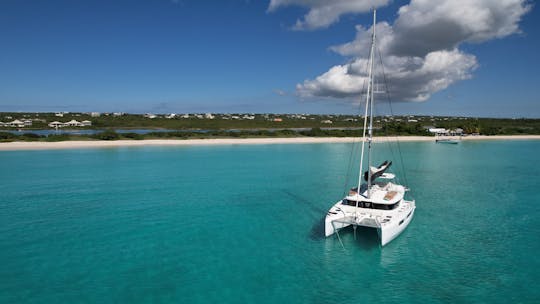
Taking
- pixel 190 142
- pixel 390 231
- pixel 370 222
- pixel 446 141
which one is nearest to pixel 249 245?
pixel 370 222

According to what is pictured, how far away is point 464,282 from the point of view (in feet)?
47.3

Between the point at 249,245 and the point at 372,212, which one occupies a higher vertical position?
the point at 372,212

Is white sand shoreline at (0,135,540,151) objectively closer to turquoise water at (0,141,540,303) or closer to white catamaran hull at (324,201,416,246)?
turquoise water at (0,141,540,303)

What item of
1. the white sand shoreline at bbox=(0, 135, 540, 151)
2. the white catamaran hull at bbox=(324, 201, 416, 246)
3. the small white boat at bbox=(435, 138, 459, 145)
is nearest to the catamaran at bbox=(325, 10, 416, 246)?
the white catamaran hull at bbox=(324, 201, 416, 246)

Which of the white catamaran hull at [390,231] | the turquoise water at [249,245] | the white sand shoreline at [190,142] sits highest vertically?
the white sand shoreline at [190,142]

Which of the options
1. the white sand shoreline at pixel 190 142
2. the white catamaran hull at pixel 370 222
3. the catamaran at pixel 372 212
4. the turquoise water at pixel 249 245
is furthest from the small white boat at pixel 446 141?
the white catamaran hull at pixel 370 222

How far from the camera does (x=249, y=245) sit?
18516 mm

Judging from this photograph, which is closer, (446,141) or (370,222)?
(370,222)

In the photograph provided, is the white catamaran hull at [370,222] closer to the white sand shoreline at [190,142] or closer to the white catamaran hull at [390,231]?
the white catamaran hull at [390,231]

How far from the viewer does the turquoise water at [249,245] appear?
545 inches

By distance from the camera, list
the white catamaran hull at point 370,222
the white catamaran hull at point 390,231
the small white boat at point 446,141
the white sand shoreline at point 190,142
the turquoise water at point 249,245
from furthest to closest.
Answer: the small white boat at point 446,141
the white sand shoreline at point 190,142
the white catamaran hull at point 370,222
the white catamaran hull at point 390,231
the turquoise water at point 249,245

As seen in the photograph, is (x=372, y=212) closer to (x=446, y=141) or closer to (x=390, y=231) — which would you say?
(x=390, y=231)

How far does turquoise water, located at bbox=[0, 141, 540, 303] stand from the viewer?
13.8 m

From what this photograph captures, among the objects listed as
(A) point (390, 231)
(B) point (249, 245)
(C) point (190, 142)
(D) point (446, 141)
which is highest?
(D) point (446, 141)
